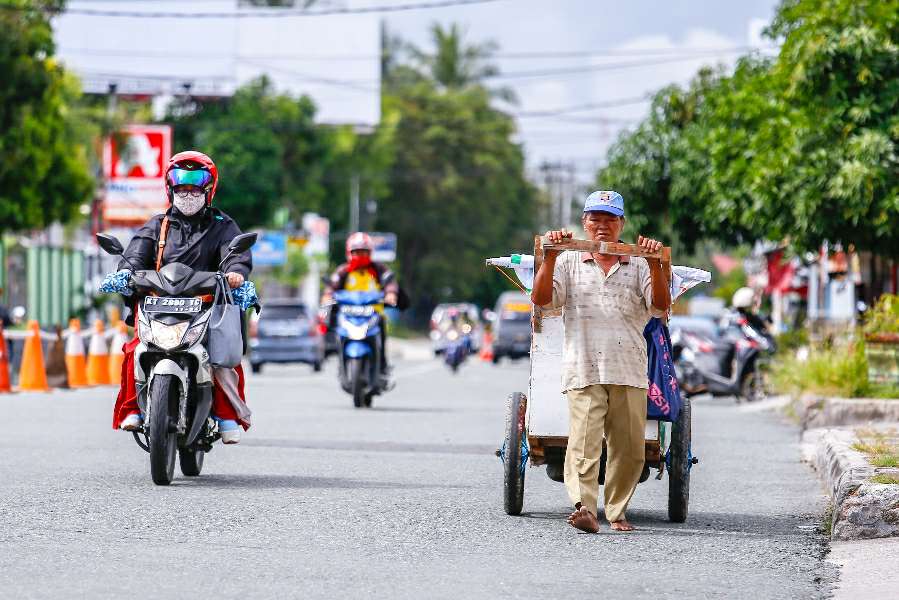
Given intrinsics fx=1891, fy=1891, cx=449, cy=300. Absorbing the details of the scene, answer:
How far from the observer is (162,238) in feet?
36.5

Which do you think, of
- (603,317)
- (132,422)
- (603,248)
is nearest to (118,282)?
(132,422)

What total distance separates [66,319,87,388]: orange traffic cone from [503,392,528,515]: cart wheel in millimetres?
16294

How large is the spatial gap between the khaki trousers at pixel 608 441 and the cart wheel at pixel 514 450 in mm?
335

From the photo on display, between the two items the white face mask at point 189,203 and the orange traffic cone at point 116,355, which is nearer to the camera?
the white face mask at point 189,203

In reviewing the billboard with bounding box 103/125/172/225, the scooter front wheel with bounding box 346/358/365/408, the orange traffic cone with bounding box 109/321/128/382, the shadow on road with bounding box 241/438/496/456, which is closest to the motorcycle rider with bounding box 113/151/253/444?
the shadow on road with bounding box 241/438/496/456

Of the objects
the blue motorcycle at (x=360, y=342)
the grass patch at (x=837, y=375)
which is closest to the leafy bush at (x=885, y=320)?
the grass patch at (x=837, y=375)

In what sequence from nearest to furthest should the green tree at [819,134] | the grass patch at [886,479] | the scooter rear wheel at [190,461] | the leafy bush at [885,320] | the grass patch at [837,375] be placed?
the grass patch at [886,479], the scooter rear wheel at [190,461], the leafy bush at [885,320], the grass patch at [837,375], the green tree at [819,134]

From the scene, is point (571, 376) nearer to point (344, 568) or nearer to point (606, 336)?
point (606, 336)

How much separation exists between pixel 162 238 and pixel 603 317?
10.5ft

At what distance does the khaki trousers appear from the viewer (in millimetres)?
9070

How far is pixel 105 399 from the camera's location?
21922mm

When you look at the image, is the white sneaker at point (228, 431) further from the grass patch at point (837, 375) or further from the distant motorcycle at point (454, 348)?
the distant motorcycle at point (454, 348)

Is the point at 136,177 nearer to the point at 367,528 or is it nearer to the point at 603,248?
the point at 367,528

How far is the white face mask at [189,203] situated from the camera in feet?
36.6
